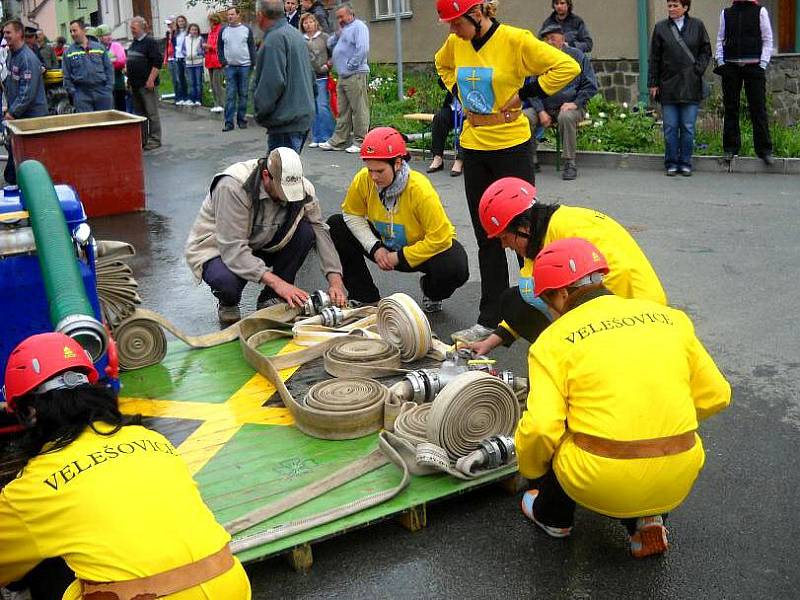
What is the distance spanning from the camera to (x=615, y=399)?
3.58 meters

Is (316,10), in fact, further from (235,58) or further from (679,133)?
(679,133)

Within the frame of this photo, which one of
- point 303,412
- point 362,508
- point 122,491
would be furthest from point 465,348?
point 122,491

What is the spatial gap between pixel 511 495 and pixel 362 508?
74 cm

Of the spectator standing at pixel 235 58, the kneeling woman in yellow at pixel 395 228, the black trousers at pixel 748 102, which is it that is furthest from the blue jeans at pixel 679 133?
the spectator standing at pixel 235 58

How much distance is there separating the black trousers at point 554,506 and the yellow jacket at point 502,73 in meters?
3.10

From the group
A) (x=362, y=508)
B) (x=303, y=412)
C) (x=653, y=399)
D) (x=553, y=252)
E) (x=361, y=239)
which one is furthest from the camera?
(x=361, y=239)

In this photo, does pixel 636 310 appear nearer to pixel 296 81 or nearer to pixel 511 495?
pixel 511 495

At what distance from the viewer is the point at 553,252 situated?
3.89 m

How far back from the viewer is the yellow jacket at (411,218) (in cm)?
671

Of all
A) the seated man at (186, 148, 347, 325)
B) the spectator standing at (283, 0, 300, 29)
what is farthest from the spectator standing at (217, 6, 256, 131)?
the seated man at (186, 148, 347, 325)

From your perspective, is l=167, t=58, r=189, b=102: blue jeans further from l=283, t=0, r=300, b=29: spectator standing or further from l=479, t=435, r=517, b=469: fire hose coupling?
l=479, t=435, r=517, b=469: fire hose coupling

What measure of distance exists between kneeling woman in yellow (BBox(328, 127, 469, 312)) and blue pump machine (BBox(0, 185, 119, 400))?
6.59 feet

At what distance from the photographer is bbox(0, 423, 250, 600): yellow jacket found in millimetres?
2977

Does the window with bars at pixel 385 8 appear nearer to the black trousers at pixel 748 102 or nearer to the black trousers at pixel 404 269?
the black trousers at pixel 748 102
